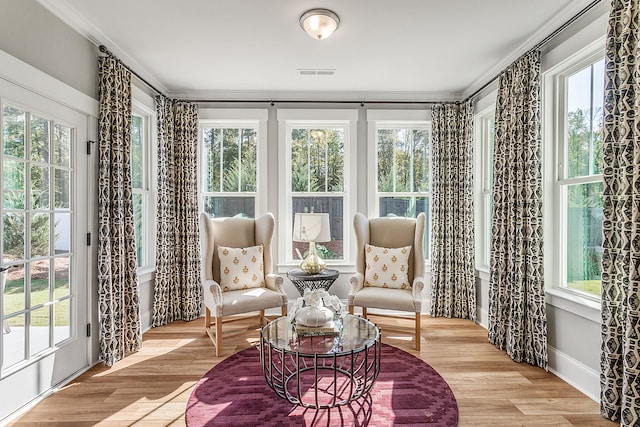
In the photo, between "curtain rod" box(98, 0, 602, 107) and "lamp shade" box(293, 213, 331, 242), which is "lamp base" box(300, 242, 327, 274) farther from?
"curtain rod" box(98, 0, 602, 107)

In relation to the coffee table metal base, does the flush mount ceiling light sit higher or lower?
higher

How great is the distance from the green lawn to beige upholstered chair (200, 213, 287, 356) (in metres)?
1.08

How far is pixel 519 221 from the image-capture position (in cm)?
Answer: 307

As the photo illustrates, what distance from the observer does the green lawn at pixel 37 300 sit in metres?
2.24

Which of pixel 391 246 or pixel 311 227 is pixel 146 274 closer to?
pixel 311 227

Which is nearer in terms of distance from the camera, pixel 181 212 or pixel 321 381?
pixel 321 381

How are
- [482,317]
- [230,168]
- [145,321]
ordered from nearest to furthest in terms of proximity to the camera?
[145,321], [482,317], [230,168]

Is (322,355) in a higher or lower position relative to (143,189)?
lower

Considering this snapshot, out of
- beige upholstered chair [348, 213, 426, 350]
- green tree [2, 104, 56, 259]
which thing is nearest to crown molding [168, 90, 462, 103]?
beige upholstered chair [348, 213, 426, 350]

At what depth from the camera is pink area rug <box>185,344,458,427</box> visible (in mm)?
2189

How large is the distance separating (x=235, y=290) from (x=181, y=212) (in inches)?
48.2

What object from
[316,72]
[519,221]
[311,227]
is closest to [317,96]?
[316,72]

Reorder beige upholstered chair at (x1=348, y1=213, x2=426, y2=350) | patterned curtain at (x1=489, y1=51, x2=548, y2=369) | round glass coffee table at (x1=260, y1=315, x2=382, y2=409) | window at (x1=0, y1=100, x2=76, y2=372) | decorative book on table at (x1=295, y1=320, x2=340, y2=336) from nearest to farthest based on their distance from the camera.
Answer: round glass coffee table at (x1=260, y1=315, x2=382, y2=409)
window at (x1=0, y1=100, x2=76, y2=372)
decorative book on table at (x1=295, y1=320, x2=340, y2=336)
patterned curtain at (x1=489, y1=51, x2=548, y2=369)
beige upholstered chair at (x1=348, y1=213, x2=426, y2=350)

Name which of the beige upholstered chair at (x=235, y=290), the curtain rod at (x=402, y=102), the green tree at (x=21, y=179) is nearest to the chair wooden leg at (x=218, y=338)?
the beige upholstered chair at (x=235, y=290)
